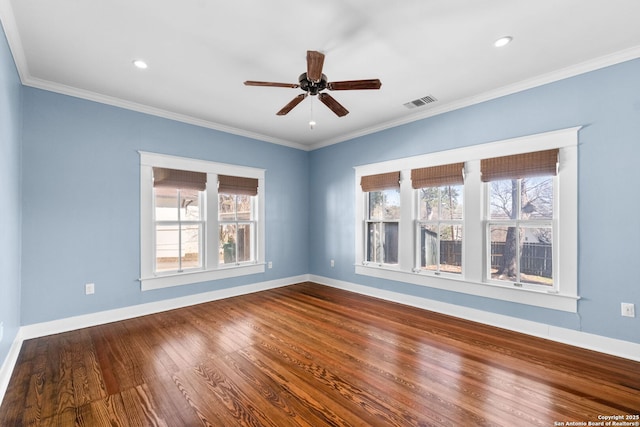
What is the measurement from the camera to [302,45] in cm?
252

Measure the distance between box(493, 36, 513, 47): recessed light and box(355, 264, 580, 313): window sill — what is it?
2.59m

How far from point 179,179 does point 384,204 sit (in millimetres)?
3280

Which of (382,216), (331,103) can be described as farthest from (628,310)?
(331,103)

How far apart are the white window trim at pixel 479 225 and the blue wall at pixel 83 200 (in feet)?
10.0

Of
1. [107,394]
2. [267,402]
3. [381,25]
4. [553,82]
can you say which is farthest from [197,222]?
[553,82]

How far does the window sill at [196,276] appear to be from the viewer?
3.94 m

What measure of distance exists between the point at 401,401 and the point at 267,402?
3.14 ft

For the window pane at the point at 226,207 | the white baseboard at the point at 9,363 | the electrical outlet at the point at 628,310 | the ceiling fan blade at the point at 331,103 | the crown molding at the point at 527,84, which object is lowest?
the white baseboard at the point at 9,363

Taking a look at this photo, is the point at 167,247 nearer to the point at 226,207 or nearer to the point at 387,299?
the point at 226,207

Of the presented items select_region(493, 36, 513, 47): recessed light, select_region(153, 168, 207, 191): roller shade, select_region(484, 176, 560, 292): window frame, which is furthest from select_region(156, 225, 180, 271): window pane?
select_region(493, 36, 513, 47): recessed light

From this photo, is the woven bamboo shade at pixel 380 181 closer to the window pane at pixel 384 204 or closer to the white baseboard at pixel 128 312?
the window pane at pixel 384 204

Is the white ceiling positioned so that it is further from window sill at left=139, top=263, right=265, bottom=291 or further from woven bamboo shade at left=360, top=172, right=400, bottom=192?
window sill at left=139, top=263, right=265, bottom=291

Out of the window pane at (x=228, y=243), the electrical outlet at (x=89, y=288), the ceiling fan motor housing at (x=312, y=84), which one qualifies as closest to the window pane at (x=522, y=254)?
the ceiling fan motor housing at (x=312, y=84)

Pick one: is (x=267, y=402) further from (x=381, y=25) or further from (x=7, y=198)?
(x=381, y=25)
